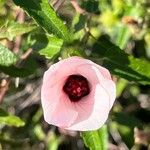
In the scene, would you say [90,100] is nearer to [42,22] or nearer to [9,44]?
[42,22]

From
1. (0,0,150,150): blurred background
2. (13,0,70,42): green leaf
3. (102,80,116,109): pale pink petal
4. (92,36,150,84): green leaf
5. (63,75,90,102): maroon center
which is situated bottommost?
(0,0,150,150): blurred background

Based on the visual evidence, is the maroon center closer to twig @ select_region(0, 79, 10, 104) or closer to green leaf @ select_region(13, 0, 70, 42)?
green leaf @ select_region(13, 0, 70, 42)

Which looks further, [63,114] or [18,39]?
[18,39]

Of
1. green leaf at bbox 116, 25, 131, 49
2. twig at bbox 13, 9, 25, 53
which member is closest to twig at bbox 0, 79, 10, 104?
twig at bbox 13, 9, 25, 53

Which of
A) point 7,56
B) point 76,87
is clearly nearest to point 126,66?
point 76,87

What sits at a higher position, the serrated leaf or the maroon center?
the serrated leaf

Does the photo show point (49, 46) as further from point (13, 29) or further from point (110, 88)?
point (110, 88)

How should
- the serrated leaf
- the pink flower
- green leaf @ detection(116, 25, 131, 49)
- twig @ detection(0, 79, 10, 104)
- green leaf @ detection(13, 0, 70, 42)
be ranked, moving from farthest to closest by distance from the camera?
green leaf @ detection(116, 25, 131, 49), twig @ detection(0, 79, 10, 104), the serrated leaf, green leaf @ detection(13, 0, 70, 42), the pink flower
